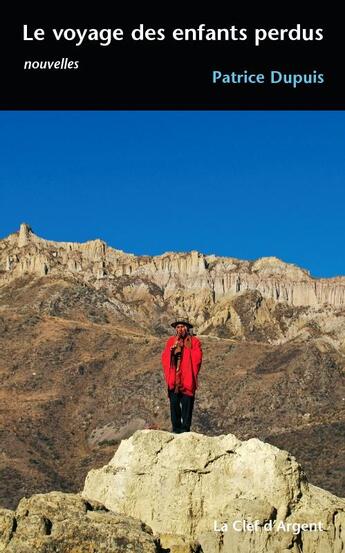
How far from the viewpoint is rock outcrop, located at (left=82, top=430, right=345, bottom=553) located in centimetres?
1789

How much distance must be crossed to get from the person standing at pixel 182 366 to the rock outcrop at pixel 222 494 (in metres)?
2.15

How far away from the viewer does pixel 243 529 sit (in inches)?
685

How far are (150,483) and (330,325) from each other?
592 feet

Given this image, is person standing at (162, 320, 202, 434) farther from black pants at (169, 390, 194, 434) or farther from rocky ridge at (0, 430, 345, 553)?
rocky ridge at (0, 430, 345, 553)

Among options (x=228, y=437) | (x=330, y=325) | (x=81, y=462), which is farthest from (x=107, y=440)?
(x=228, y=437)

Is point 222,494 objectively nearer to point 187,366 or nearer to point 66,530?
point 187,366

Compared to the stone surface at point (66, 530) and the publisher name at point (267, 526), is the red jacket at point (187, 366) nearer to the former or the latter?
the publisher name at point (267, 526)

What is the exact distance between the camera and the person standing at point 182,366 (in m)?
21.3

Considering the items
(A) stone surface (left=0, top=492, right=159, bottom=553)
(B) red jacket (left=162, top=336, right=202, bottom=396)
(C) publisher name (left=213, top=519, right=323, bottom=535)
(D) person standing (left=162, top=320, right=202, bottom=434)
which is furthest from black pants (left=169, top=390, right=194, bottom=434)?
(A) stone surface (left=0, top=492, right=159, bottom=553)

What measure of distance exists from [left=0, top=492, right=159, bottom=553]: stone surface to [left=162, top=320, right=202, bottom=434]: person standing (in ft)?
20.0

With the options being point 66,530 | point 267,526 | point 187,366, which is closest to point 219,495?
point 267,526

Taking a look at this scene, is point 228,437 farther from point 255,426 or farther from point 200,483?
point 255,426

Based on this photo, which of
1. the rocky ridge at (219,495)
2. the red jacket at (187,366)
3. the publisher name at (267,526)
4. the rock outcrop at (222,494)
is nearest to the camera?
the publisher name at (267,526)

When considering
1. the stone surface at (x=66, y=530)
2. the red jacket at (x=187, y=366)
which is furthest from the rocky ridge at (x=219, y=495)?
the red jacket at (x=187, y=366)
